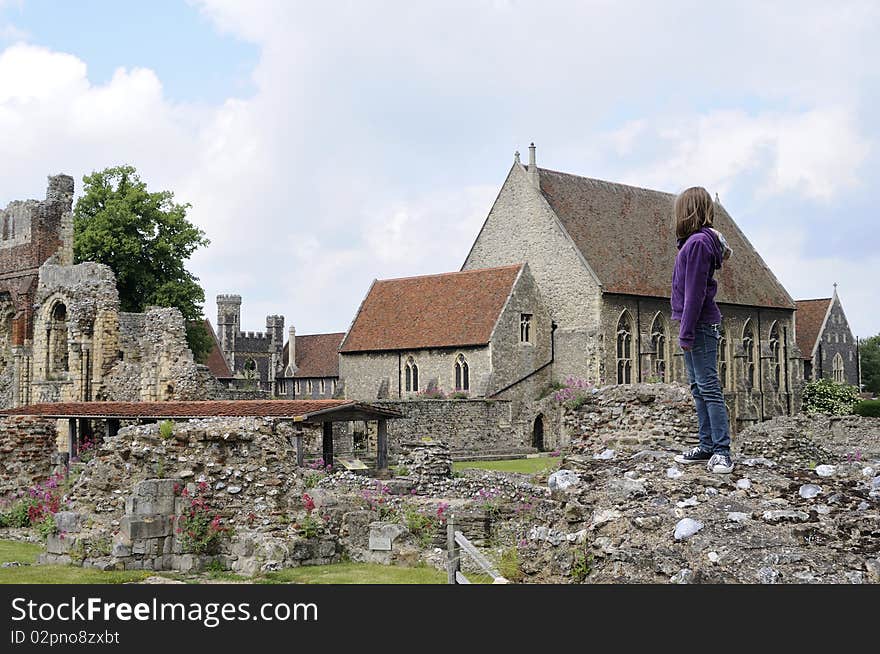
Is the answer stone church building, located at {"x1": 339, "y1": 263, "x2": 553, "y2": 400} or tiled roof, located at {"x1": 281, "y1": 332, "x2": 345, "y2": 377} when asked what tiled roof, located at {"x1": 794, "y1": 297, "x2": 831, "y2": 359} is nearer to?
stone church building, located at {"x1": 339, "y1": 263, "x2": 553, "y2": 400}

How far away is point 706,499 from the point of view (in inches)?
308

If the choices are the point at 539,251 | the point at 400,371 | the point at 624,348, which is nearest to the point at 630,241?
the point at 539,251

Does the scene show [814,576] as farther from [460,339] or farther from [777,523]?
[460,339]

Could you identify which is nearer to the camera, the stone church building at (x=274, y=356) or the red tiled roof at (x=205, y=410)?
the red tiled roof at (x=205, y=410)

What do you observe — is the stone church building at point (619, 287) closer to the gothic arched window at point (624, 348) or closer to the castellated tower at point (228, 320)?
the gothic arched window at point (624, 348)

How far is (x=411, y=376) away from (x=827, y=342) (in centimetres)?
3490


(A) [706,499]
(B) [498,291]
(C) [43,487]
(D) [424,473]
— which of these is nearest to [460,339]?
(B) [498,291]

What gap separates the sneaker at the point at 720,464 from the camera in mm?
8289

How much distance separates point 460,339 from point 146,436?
2790 cm

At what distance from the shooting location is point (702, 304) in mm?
8305

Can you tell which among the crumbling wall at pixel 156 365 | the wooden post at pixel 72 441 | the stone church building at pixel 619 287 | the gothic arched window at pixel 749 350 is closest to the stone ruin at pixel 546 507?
the wooden post at pixel 72 441

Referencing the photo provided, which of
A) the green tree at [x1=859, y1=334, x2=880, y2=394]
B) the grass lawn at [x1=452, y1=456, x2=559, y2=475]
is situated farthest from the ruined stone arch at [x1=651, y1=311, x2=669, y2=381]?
the green tree at [x1=859, y1=334, x2=880, y2=394]

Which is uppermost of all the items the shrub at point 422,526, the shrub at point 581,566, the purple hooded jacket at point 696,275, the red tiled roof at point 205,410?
the purple hooded jacket at point 696,275

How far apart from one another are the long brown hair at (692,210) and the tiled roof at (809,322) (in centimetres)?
5897
